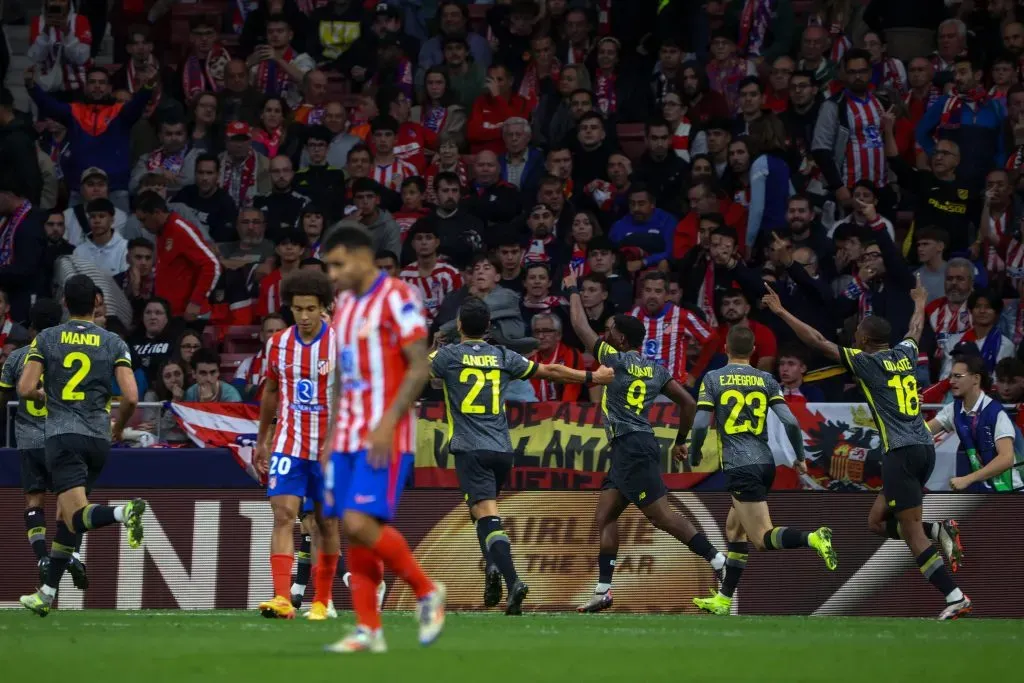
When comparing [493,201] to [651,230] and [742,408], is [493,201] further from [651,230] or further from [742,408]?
[742,408]

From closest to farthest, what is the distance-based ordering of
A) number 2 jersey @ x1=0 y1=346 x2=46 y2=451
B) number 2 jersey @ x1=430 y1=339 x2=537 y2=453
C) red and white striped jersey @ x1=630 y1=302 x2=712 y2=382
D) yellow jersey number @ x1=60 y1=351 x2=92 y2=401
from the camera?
yellow jersey number @ x1=60 y1=351 x2=92 y2=401, number 2 jersey @ x1=0 y1=346 x2=46 y2=451, number 2 jersey @ x1=430 y1=339 x2=537 y2=453, red and white striped jersey @ x1=630 y1=302 x2=712 y2=382

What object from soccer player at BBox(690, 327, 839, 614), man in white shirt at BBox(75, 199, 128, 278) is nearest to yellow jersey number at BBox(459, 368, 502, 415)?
Answer: soccer player at BBox(690, 327, 839, 614)

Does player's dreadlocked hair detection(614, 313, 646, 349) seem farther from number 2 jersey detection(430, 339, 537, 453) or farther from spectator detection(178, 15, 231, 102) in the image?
spectator detection(178, 15, 231, 102)

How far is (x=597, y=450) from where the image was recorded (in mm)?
14398

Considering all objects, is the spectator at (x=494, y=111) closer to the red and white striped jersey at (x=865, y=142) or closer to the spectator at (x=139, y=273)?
the red and white striped jersey at (x=865, y=142)

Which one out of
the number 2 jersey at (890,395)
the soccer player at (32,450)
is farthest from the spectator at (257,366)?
the number 2 jersey at (890,395)

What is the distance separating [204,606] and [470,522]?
7.88 feet

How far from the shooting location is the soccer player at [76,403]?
11.6 metres

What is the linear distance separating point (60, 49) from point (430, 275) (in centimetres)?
658

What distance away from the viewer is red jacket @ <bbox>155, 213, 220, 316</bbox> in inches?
701

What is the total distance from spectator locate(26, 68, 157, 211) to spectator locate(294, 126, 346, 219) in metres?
2.05

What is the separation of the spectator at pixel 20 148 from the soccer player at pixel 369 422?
12144 millimetres

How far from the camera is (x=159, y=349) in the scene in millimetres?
16719

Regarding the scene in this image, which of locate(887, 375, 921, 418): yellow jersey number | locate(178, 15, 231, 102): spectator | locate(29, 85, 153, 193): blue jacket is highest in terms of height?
locate(178, 15, 231, 102): spectator
